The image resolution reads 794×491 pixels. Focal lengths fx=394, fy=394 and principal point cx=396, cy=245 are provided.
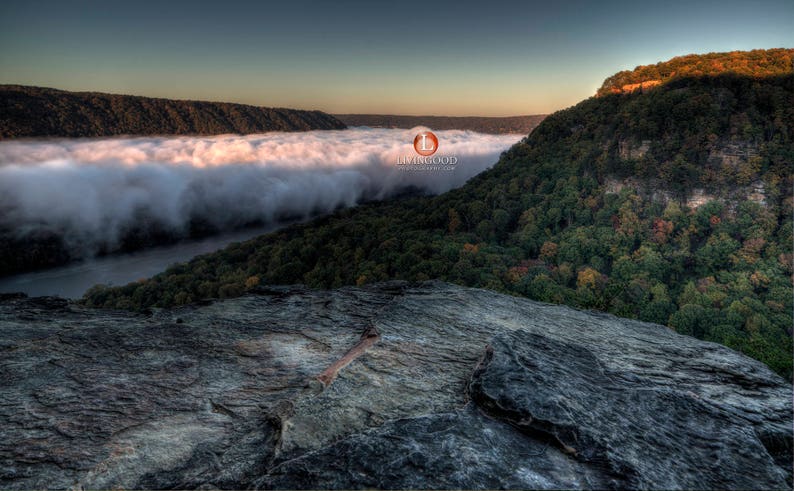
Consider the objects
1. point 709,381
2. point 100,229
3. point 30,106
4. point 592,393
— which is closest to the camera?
point 592,393

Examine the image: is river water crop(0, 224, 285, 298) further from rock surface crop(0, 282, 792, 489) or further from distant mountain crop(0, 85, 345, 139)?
rock surface crop(0, 282, 792, 489)

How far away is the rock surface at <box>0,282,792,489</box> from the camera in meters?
6.74

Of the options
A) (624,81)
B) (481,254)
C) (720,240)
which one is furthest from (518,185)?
(624,81)

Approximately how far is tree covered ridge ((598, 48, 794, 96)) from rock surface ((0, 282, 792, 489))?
387ft

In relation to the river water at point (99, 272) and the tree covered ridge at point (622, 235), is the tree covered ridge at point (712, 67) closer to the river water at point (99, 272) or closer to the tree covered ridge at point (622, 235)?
the tree covered ridge at point (622, 235)

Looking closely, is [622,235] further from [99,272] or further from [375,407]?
[99,272]

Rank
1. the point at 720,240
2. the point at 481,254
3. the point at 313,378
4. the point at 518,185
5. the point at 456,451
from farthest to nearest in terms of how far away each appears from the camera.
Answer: the point at 518,185 → the point at 481,254 → the point at 720,240 → the point at 313,378 → the point at 456,451

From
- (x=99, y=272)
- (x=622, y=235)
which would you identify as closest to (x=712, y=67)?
(x=622, y=235)

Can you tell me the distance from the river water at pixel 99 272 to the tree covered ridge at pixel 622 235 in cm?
5001

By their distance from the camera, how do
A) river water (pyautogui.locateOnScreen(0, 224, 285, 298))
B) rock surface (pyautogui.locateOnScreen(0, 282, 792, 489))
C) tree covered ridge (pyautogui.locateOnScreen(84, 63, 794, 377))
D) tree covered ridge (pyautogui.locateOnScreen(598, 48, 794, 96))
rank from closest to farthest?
→ 1. rock surface (pyautogui.locateOnScreen(0, 282, 792, 489))
2. tree covered ridge (pyautogui.locateOnScreen(84, 63, 794, 377))
3. tree covered ridge (pyautogui.locateOnScreen(598, 48, 794, 96))
4. river water (pyautogui.locateOnScreen(0, 224, 285, 298))

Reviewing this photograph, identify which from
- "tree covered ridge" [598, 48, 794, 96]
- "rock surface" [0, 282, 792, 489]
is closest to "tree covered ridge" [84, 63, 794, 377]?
"tree covered ridge" [598, 48, 794, 96]

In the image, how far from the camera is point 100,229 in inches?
7185

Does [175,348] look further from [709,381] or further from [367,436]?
A: [709,381]

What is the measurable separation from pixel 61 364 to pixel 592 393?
13.2m
